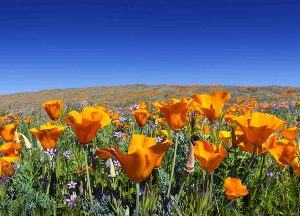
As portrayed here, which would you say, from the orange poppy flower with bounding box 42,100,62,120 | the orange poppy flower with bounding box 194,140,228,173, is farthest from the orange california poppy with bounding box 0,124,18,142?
the orange poppy flower with bounding box 194,140,228,173

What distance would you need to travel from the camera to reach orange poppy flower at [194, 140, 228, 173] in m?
1.65

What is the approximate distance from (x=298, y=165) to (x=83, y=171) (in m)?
1.72

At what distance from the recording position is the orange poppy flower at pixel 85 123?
1.69 meters

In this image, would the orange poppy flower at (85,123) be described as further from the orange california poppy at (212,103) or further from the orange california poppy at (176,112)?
the orange california poppy at (212,103)

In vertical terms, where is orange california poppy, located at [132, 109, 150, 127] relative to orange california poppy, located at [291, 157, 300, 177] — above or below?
above

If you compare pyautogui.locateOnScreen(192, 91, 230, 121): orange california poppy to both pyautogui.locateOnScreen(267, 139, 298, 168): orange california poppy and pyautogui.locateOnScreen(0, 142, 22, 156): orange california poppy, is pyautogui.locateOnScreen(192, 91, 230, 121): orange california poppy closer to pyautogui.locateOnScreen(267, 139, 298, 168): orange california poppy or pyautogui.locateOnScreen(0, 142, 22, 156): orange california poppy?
pyautogui.locateOnScreen(267, 139, 298, 168): orange california poppy

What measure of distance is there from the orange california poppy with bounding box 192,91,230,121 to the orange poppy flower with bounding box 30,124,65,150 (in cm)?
95

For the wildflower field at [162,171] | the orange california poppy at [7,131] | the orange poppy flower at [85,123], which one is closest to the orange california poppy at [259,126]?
the wildflower field at [162,171]

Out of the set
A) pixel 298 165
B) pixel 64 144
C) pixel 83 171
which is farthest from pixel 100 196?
pixel 64 144

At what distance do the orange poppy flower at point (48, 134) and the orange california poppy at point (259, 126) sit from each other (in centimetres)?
115

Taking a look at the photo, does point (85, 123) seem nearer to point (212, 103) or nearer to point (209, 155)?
point (209, 155)

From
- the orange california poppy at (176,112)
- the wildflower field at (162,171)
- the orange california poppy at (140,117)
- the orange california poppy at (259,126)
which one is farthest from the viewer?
the orange california poppy at (140,117)

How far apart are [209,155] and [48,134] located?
109 centimetres

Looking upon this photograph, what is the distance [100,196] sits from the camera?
2164 mm
